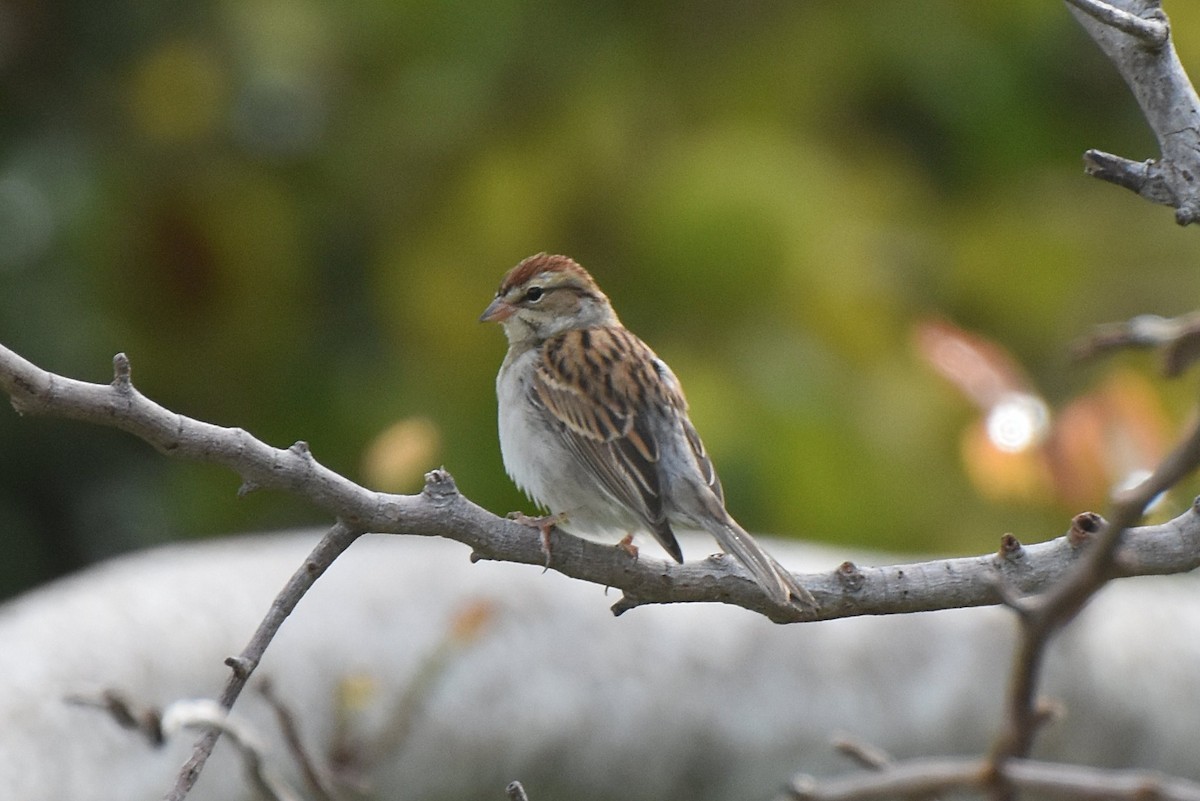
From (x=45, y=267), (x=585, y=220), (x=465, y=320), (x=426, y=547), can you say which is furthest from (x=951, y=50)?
(x=45, y=267)

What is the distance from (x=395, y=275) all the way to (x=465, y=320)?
1.47ft

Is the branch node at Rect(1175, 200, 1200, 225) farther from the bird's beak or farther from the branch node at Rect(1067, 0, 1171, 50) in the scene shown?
the bird's beak

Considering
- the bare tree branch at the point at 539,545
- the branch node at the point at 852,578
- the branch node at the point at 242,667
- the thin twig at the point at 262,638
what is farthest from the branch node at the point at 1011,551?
the branch node at the point at 242,667

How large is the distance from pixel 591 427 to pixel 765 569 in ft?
3.31

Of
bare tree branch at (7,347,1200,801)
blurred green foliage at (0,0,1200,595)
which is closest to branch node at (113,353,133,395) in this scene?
bare tree branch at (7,347,1200,801)

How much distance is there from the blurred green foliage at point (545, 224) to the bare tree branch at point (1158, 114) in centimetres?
263

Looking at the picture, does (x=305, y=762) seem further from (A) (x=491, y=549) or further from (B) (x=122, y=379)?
(B) (x=122, y=379)

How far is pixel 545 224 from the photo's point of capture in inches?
209

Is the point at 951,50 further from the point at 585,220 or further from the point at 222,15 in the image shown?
the point at 222,15

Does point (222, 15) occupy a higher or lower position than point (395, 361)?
higher

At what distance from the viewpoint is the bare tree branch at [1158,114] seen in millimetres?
2059

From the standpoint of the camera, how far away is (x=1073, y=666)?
15.7ft

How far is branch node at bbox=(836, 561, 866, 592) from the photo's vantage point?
2.10 m

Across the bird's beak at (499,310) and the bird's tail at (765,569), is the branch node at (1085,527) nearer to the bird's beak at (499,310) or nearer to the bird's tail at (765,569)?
the bird's tail at (765,569)
